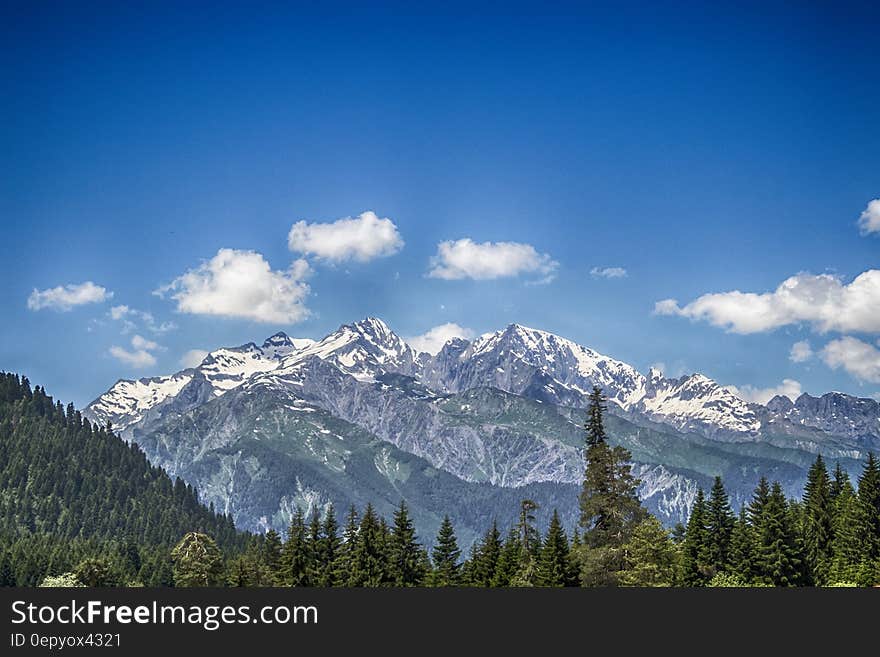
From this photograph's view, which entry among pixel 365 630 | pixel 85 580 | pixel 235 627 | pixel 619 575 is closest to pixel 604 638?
pixel 365 630

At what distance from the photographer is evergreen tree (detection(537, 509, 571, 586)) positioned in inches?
3895

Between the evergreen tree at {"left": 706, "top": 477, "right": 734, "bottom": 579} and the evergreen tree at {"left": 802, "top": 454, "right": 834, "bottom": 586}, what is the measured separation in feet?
30.6

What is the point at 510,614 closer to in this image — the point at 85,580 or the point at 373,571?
the point at 373,571

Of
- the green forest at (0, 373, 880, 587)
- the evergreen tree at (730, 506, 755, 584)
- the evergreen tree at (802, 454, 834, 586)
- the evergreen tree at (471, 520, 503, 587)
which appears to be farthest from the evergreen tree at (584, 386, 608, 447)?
the evergreen tree at (802, 454, 834, 586)

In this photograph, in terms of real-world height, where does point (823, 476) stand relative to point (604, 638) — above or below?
above

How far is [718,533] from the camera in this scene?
396 ft

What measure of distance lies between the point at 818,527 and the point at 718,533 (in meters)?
16.6

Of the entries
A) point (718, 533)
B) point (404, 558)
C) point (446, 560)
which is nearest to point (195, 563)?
point (404, 558)

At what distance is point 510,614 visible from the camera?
52.8 meters

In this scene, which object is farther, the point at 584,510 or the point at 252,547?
the point at 252,547

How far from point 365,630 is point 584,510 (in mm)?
47181

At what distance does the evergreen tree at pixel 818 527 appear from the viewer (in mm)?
111250

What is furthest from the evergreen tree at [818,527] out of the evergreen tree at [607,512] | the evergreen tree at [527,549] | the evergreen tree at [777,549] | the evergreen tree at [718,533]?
the evergreen tree at [527,549]

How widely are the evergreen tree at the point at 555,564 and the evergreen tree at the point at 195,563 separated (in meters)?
54.8
